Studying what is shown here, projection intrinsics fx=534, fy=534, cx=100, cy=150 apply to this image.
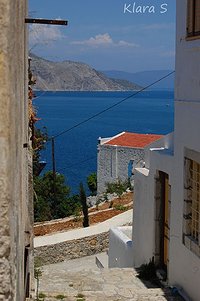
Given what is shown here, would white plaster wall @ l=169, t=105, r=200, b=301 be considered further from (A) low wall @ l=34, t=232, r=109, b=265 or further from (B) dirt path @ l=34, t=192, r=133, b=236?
(B) dirt path @ l=34, t=192, r=133, b=236

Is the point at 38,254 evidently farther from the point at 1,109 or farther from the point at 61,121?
the point at 61,121

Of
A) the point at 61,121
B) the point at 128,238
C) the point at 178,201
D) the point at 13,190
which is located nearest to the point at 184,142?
the point at 178,201

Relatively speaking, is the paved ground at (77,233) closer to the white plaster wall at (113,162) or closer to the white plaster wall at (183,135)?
the white plaster wall at (183,135)

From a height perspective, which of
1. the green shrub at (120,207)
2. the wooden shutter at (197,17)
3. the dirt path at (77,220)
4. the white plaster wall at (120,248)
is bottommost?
the dirt path at (77,220)

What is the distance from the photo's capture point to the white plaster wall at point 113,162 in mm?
38403

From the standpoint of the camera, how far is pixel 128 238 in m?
12.9

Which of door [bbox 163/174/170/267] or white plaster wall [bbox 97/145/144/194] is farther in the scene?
white plaster wall [bbox 97/145/144/194]

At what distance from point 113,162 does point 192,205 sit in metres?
32.0

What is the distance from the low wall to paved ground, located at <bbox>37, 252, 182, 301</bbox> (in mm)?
4764

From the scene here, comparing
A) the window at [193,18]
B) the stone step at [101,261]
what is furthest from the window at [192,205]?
the stone step at [101,261]

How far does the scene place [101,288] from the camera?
9.06 meters

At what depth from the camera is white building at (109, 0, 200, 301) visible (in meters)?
7.77

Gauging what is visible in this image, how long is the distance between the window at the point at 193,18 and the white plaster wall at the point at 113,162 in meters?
29.3

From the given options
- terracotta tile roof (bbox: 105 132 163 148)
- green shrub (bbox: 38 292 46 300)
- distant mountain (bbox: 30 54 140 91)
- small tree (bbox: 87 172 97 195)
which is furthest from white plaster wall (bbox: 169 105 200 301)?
small tree (bbox: 87 172 97 195)
